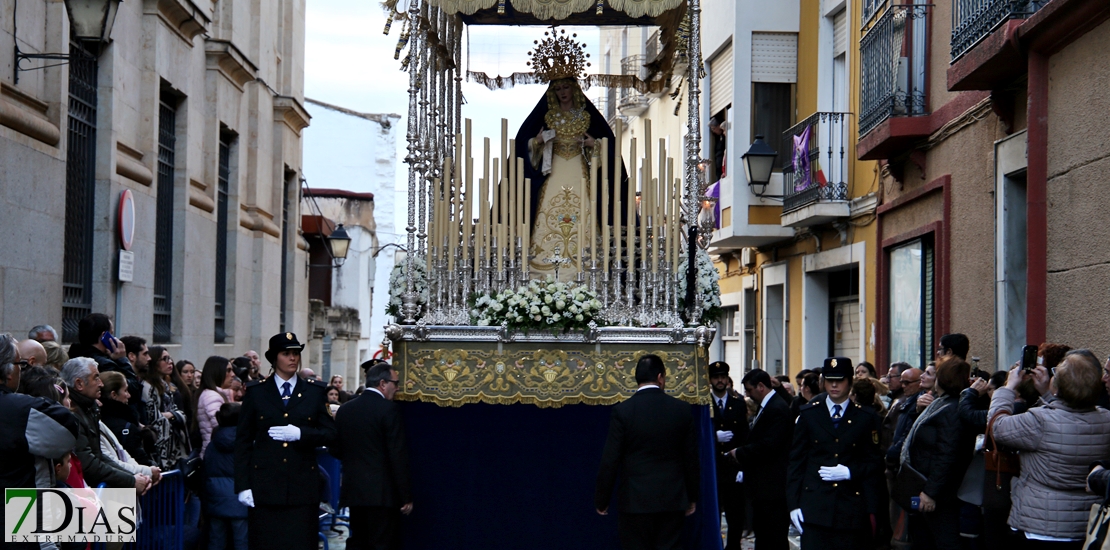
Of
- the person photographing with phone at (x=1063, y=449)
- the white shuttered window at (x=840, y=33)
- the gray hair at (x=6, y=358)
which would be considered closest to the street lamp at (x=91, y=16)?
the gray hair at (x=6, y=358)

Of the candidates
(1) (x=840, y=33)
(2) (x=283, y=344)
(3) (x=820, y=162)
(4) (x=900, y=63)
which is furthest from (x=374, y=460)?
(1) (x=840, y=33)

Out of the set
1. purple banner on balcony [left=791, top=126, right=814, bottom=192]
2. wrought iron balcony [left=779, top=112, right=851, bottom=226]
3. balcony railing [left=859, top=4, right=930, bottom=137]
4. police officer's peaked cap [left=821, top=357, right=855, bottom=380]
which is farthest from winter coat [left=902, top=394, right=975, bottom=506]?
purple banner on balcony [left=791, top=126, right=814, bottom=192]

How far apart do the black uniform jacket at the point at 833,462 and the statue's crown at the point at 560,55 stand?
3.56 metres

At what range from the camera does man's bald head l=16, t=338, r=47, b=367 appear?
6754 millimetres

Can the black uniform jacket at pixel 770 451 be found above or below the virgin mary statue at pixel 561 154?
below

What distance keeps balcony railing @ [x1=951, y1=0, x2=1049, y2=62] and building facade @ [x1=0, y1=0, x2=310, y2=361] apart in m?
6.87

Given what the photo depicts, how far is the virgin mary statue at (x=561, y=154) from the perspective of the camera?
9.33 metres

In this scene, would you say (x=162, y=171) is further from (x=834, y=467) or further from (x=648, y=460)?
(x=834, y=467)

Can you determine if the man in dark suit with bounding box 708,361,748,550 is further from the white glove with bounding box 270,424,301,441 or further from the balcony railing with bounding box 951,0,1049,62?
the white glove with bounding box 270,424,301,441

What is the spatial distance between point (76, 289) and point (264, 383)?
14.9ft

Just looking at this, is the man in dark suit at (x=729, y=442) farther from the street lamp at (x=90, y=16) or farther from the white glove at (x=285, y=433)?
the street lamp at (x=90, y=16)

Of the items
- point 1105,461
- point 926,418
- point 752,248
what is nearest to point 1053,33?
point 926,418

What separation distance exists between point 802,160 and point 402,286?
7775 millimetres

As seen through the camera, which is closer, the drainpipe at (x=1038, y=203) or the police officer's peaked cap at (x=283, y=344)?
the police officer's peaked cap at (x=283, y=344)
